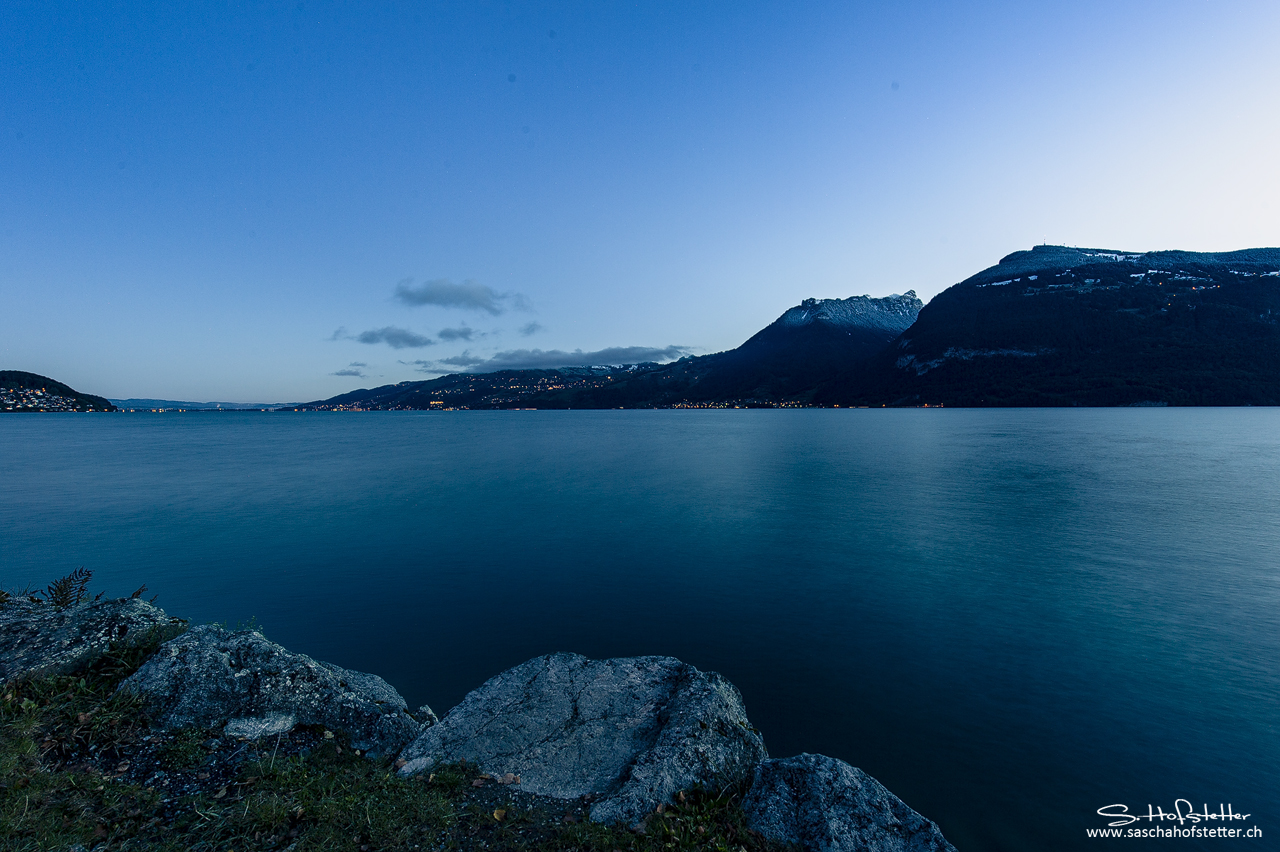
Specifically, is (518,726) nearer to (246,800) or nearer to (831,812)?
(246,800)

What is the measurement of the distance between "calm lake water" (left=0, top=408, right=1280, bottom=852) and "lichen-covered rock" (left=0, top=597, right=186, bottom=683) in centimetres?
571

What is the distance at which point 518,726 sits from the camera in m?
8.83

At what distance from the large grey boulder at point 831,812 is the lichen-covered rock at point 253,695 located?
19.0ft

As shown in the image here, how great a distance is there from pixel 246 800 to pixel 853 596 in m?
18.4

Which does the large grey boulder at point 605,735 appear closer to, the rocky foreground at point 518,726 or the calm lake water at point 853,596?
the rocky foreground at point 518,726

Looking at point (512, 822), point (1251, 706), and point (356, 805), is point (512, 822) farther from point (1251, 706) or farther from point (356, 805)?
point (1251, 706)

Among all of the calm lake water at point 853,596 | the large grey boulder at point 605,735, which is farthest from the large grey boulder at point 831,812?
the calm lake water at point 853,596

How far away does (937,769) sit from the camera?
1049cm

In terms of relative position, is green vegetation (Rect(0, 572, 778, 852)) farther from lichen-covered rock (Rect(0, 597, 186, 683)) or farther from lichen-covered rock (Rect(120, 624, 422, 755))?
lichen-covered rock (Rect(0, 597, 186, 683))

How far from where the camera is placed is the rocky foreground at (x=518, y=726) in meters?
6.82

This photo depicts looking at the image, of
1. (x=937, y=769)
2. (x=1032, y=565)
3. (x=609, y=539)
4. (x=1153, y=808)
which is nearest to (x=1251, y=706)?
(x=1153, y=808)

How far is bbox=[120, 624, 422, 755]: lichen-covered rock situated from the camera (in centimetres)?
829

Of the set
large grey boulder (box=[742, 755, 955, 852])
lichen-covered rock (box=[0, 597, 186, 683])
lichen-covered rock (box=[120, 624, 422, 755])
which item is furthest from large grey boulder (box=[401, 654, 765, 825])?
lichen-covered rock (box=[0, 597, 186, 683])

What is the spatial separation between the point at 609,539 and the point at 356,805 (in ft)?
71.5
